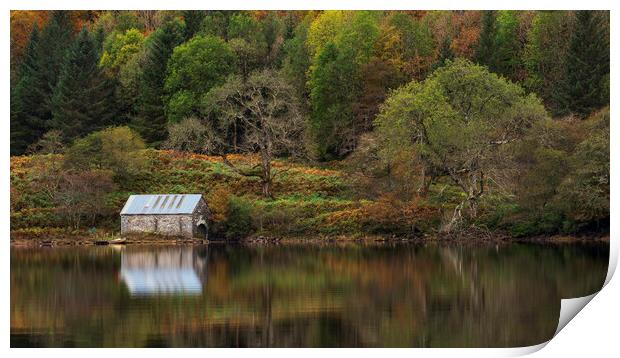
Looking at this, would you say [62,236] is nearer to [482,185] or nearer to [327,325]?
[482,185]

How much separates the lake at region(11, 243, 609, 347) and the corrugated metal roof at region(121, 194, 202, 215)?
2.10m

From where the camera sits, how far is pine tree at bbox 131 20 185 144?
38312mm

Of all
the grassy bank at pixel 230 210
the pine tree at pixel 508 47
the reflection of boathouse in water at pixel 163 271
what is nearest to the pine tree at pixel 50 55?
the grassy bank at pixel 230 210

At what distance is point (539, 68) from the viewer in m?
38.5

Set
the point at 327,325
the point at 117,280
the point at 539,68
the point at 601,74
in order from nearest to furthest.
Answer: the point at 327,325
the point at 117,280
the point at 601,74
the point at 539,68

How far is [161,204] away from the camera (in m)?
34.3

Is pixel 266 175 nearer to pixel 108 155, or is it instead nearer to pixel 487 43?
pixel 108 155

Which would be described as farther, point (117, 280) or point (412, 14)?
point (412, 14)

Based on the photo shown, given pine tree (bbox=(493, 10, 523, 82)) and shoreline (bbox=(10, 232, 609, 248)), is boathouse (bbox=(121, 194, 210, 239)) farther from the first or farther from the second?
pine tree (bbox=(493, 10, 523, 82))

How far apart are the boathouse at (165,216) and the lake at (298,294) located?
180 centimetres

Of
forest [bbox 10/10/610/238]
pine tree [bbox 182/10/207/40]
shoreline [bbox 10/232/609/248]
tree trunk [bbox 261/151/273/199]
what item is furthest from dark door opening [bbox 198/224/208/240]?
pine tree [bbox 182/10/207/40]

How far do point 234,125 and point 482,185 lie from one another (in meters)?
9.34

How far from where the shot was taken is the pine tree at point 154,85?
126 feet

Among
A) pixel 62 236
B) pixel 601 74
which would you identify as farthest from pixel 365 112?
pixel 62 236
